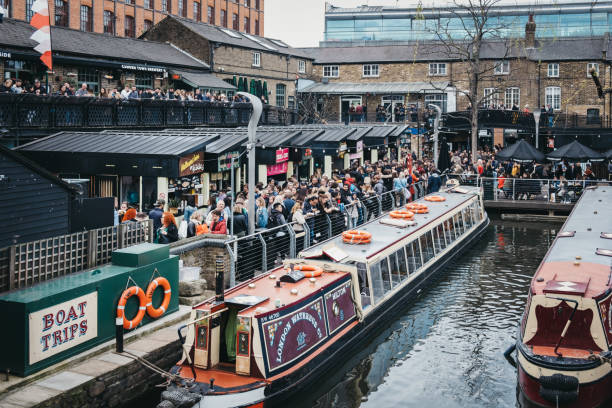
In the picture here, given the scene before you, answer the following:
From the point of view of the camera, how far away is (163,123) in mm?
25875

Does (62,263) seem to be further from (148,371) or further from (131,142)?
(131,142)

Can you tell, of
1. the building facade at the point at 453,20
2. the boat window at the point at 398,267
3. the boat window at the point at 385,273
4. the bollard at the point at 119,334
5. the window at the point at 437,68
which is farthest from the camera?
the building facade at the point at 453,20

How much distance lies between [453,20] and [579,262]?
82254 mm

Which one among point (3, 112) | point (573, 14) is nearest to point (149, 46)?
point (3, 112)

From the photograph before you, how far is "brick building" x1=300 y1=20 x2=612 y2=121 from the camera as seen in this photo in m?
53.2

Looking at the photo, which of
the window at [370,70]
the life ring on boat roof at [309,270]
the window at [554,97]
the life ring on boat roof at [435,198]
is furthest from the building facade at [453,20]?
the life ring on boat roof at [309,270]

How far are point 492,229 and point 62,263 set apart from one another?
20.8 metres

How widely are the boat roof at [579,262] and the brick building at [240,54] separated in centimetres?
2709

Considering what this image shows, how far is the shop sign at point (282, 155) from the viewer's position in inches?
998

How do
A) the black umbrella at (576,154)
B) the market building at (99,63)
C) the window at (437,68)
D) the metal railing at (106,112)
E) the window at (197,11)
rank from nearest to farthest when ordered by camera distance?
the metal railing at (106,112) → the market building at (99,63) → the black umbrella at (576,154) → the window at (437,68) → the window at (197,11)

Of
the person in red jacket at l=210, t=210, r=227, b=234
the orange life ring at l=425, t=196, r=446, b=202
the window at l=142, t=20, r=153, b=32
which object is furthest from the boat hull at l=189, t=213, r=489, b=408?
the window at l=142, t=20, r=153, b=32

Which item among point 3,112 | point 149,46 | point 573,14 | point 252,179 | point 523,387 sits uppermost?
point 573,14

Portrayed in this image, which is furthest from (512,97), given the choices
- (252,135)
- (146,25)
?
(252,135)

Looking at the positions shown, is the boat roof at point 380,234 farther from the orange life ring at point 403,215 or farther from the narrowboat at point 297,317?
the orange life ring at point 403,215
